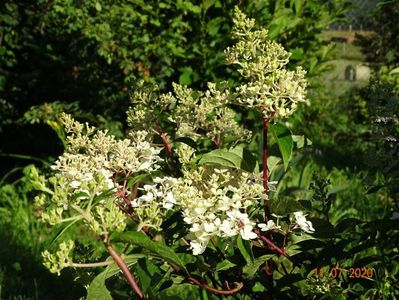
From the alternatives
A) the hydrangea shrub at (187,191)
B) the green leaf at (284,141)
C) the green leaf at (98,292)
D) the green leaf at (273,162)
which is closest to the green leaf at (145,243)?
the hydrangea shrub at (187,191)

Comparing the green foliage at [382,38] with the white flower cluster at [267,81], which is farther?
the green foliage at [382,38]

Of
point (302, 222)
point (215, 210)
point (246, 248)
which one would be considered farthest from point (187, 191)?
point (302, 222)

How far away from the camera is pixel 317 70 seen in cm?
382

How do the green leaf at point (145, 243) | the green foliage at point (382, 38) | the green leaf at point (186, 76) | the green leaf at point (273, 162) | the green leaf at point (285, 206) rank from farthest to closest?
the green foliage at point (382, 38)
the green leaf at point (186, 76)
the green leaf at point (273, 162)
the green leaf at point (285, 206)
the green leaf at point (145, 243)

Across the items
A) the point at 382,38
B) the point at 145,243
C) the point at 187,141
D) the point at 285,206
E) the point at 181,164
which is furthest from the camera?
the point at 382,38

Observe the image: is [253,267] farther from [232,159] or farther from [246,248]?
[232,159]

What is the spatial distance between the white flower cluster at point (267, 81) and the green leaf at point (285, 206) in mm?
201

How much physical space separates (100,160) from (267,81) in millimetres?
426

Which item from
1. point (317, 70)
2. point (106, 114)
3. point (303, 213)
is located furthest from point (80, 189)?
point (106, 114)

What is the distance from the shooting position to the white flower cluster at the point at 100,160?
53.2 inches

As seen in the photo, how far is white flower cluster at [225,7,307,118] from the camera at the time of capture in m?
1.37

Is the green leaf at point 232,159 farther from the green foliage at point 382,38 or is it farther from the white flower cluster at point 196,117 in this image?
the green foliage at point 382,38

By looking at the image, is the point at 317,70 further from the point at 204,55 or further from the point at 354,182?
the point at 354,182

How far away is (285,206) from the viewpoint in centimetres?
143
